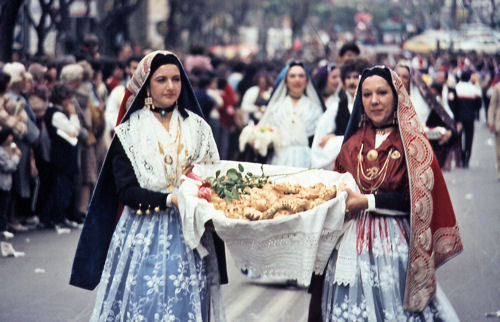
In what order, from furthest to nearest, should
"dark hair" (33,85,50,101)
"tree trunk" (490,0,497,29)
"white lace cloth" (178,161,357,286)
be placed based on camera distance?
"tree trunk" (490,0,497,29)
"dark hair" (33,85,50,101)
"white lace cloth" (178,161,357,286)

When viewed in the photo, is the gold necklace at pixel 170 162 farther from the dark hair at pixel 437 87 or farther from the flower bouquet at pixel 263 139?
the dark hair at pixel 437 87

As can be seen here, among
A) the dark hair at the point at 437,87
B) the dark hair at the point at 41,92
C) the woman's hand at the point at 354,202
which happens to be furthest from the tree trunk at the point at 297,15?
the woman's hand at the point at 354,202

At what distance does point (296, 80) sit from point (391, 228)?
3496mm

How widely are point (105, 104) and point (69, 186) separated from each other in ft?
8.38

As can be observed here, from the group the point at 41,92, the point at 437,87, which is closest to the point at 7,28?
the point at 41,92

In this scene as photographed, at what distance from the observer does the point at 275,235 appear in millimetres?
4688

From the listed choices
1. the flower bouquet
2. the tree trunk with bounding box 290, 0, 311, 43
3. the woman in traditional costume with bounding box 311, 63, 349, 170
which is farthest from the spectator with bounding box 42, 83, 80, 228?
the tree trunk with bounding box 290, 0, 311, 43

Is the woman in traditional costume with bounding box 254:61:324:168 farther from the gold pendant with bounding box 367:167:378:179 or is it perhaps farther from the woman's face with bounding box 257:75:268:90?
the woman's face with bounding box 257:75:268:90

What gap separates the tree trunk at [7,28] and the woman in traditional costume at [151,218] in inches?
381

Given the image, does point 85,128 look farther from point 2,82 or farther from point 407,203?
point 407,203

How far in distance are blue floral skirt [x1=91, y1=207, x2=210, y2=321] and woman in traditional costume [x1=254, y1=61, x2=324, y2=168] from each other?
3.42m

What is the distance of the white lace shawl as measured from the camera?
5164 mm

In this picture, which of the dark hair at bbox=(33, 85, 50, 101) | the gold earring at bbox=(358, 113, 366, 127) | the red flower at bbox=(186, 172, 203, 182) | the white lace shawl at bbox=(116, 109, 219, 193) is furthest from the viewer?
the dark hair at bbox=(33, 85, 50, 101)

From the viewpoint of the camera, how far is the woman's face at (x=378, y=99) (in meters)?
5.08
